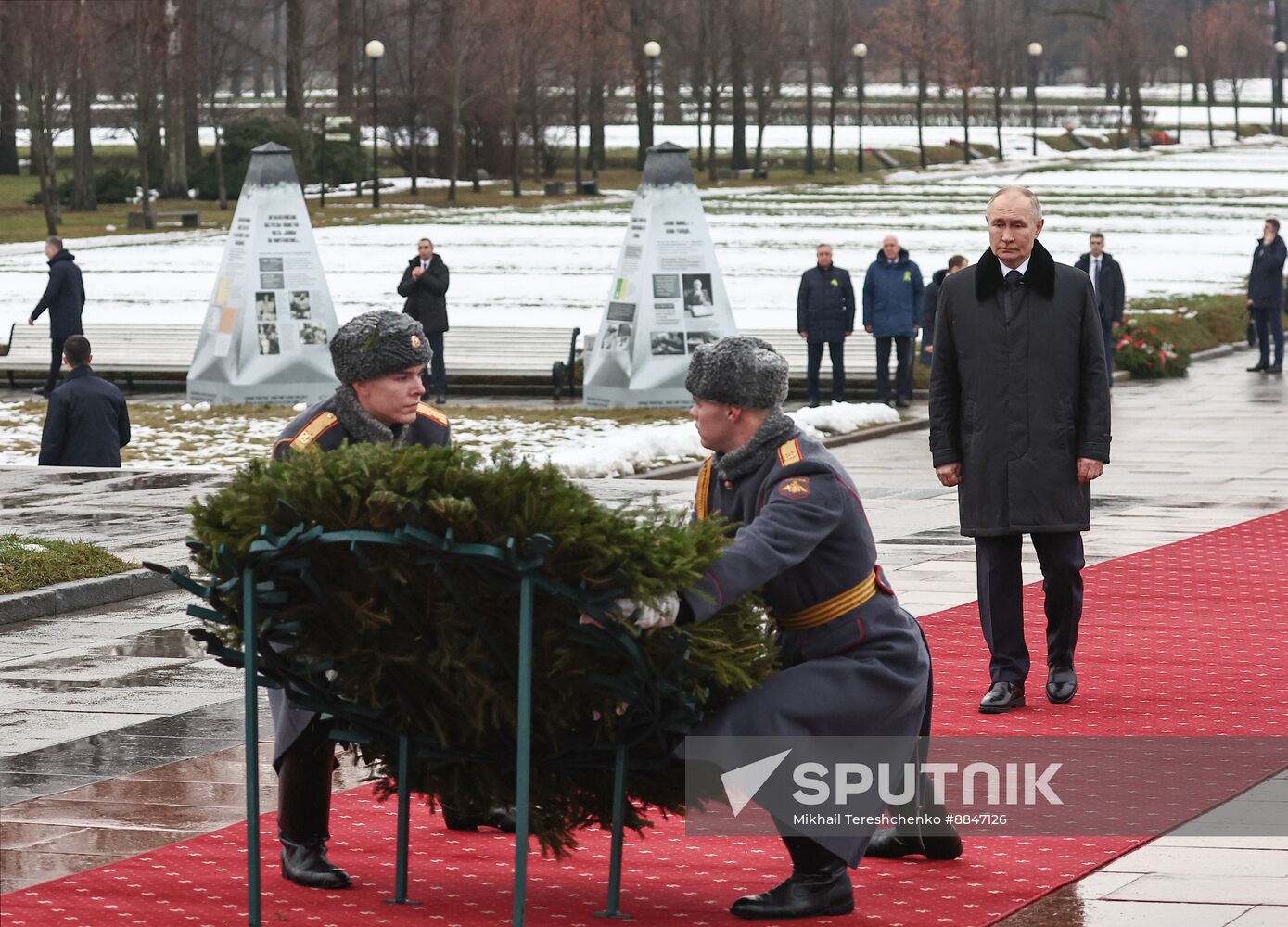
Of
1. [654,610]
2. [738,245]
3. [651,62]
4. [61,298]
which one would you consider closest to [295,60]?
[651,62]

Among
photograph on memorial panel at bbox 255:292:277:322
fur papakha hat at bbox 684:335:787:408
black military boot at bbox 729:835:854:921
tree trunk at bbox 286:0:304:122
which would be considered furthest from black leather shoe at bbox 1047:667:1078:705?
tree trunk at bbox 286:0:304:122

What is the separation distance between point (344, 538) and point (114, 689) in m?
4.19

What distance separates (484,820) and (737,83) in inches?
2551

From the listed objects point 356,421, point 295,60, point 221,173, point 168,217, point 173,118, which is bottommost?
point 356,421

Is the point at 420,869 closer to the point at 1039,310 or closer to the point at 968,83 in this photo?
the point at 1039,310

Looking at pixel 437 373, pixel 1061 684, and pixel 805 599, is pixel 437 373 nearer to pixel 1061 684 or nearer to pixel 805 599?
pixel 1061 684

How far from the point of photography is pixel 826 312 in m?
22.3

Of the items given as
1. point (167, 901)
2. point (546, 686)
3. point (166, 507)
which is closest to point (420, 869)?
point (167, 901)

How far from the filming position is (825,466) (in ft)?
17.2

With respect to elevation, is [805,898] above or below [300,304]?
below

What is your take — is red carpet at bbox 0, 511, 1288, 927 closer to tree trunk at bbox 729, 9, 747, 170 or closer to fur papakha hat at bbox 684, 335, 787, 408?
fur papakha hat at bbox 684, 335, 787, 408

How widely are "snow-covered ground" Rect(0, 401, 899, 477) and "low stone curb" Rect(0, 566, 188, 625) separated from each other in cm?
522

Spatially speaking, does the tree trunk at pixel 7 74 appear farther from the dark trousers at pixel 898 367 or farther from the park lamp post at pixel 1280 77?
the park lamp post at pixel 1280 77

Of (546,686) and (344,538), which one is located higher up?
(344,538)
